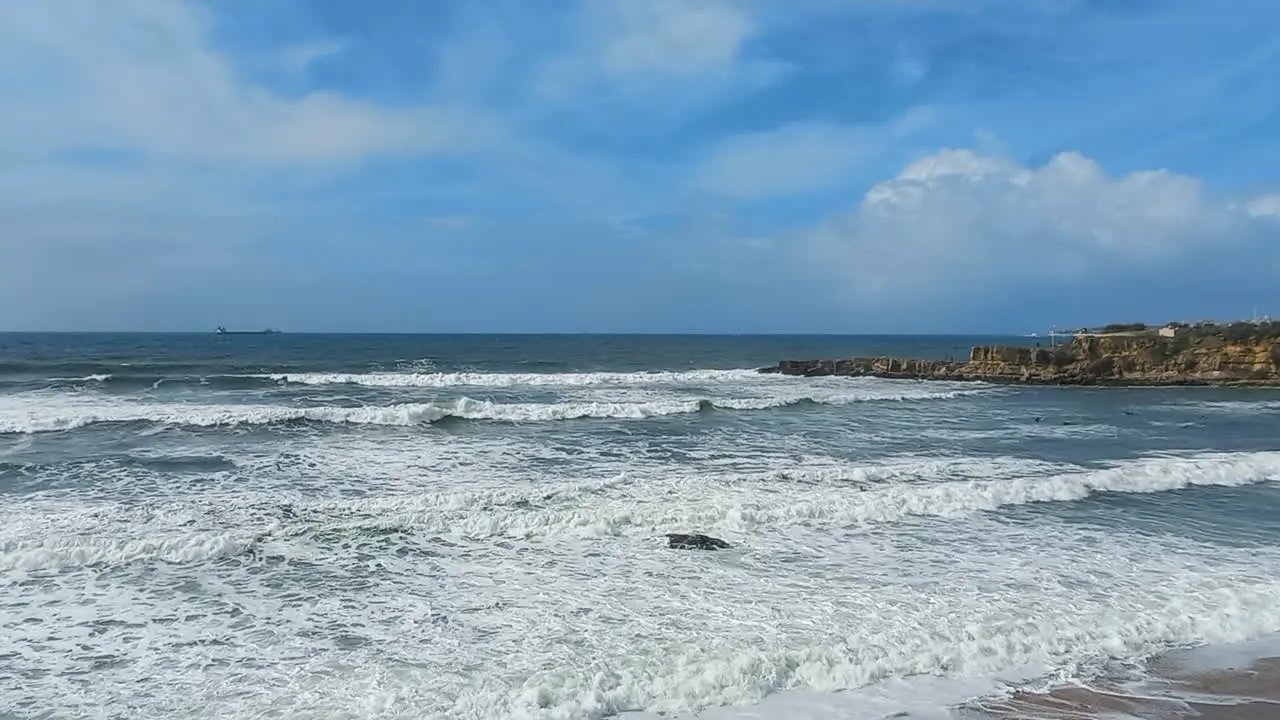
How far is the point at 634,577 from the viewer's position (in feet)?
24.4

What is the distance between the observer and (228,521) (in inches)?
367

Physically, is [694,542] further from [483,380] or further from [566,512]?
[483,380]

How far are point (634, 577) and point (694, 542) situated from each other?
127cm

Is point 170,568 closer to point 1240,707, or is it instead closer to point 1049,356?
point 1240,707

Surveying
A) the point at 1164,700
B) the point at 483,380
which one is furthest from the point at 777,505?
the point at 483,380

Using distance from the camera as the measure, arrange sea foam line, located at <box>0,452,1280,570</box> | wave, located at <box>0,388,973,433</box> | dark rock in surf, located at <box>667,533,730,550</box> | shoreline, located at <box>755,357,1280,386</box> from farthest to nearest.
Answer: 1. shoreline, located at <box>755,357,1280,386</box>
2. wave, located at <box>0,388,973,433</box>
3. dark rock in surf, located at <box>667,533,730,550</box>
4. sea foam line, located at <box>0,452,1280,570</box>

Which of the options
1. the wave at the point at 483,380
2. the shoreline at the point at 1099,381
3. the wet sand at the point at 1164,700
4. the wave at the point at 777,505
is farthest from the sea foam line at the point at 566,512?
the shoreline at the point at 1099,381

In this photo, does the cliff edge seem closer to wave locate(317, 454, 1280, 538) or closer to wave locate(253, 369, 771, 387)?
wave locate(253, 369, 771, 387)

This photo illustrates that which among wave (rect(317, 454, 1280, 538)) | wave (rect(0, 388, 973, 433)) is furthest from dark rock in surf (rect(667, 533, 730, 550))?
wave (rect(0, 388, 973, 433))

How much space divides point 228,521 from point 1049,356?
124 feet

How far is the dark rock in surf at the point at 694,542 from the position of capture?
8406 millimetres

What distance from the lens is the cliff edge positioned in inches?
1335

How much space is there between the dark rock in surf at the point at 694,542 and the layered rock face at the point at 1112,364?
31782 millimetres

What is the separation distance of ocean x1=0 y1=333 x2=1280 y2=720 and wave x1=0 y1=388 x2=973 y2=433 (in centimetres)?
228
